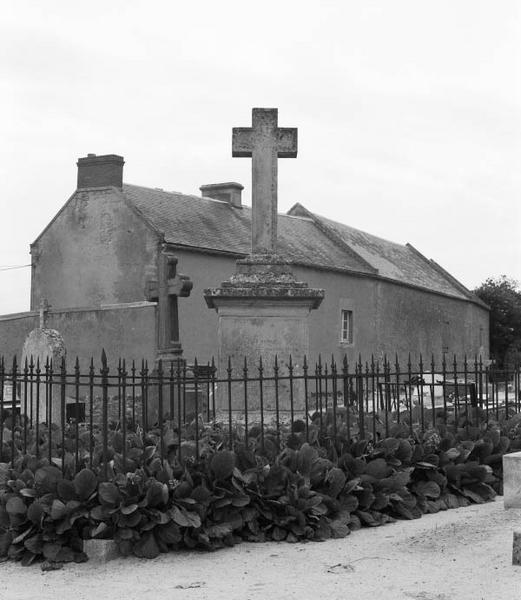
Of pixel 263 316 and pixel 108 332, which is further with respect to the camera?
pixel 108 332

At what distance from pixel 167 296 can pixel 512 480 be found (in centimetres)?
810

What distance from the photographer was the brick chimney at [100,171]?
86.8ft

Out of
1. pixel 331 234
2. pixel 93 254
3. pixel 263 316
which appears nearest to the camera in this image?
pixel 263 316

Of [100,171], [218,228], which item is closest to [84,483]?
[100,171]

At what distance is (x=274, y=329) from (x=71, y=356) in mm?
14361

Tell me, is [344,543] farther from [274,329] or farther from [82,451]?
[274,329]

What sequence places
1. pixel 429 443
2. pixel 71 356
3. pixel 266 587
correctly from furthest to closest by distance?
1. pixel 71 356
2. pixel 429 443
3. pixel 266 587

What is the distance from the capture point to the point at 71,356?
23.3 m

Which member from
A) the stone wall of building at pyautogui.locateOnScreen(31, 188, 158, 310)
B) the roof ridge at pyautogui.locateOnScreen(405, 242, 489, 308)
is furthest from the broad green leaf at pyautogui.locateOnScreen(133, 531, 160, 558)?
the roof ridge at pyautogui.locateOnScreen(405, 242, 489, 308)

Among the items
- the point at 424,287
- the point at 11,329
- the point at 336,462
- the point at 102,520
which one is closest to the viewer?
the point at 102,520

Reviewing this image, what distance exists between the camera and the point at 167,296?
47.3 ft

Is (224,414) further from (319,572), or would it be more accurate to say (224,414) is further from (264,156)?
(319,572)

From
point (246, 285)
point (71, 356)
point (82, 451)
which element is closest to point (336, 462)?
point (82, 451)

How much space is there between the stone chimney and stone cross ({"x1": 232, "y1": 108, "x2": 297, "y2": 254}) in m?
20.0
